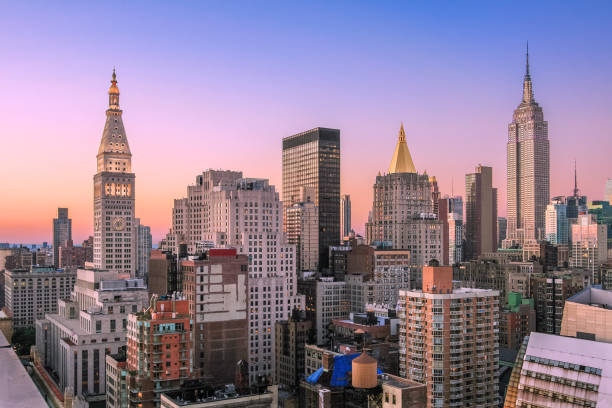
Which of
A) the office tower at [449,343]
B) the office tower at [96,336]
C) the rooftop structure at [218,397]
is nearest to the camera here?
the rooftop structure at [218,397]

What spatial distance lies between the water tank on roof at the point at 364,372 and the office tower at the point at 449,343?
2330 cm

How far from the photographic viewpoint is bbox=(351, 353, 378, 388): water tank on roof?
10412 centimetres

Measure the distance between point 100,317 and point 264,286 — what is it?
49.3 meters

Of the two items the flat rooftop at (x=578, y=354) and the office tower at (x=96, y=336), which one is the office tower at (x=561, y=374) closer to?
the flat rooftop at (x=578, y=354)

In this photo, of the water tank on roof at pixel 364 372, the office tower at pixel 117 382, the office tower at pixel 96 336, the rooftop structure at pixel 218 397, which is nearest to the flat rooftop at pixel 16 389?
the rooftop structure at pixel 218 397

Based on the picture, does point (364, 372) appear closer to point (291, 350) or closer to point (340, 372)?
point (340, 372)

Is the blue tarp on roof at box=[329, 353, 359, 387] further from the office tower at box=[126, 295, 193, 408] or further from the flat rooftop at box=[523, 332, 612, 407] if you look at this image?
the flat rooftop at box=[523, 332, 612, 407]

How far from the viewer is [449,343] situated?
12444 cm

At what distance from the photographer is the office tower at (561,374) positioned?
75125mm

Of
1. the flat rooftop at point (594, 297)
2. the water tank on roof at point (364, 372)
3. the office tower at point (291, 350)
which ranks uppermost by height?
the flat rooftop at point (594, 297)

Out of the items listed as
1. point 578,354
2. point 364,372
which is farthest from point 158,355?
point 578,354

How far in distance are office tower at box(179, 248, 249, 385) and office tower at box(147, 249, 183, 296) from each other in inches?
973

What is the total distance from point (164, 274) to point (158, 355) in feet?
227

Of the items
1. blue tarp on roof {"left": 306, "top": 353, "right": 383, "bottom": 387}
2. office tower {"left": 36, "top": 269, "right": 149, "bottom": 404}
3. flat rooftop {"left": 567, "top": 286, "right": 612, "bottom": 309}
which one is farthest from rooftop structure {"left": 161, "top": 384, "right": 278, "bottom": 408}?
office tower {"left": 36, "top": 269, "right": 149, "bottom": 404}
